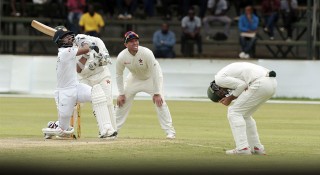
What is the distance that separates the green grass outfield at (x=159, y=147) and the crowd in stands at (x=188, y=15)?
8.04m

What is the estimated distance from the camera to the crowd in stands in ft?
105

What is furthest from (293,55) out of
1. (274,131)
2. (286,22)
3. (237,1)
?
(274,131)

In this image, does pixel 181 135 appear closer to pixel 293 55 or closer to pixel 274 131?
pixel 274 131

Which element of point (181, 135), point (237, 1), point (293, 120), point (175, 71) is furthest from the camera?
point (237, 1)

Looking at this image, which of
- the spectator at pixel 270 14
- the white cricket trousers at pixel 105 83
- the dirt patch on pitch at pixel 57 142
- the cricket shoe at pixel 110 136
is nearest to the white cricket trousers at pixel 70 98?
the dirt patch on pitch at pixel 57 142

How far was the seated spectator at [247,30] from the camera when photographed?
3181cm

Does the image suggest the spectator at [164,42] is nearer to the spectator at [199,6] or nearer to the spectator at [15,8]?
the spectator at [199,6]

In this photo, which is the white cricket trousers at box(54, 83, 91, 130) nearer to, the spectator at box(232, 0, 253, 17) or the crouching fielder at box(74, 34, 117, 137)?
the crouching fielder at box(74, 34, 117, 137)

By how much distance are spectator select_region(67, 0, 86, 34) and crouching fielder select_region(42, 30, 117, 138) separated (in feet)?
55.8

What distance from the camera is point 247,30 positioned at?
32031 mm

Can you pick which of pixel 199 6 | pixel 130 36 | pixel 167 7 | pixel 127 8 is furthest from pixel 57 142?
pixel 167 7

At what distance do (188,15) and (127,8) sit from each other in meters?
2.72

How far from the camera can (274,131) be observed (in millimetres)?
20391

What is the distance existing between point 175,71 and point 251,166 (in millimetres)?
15170
